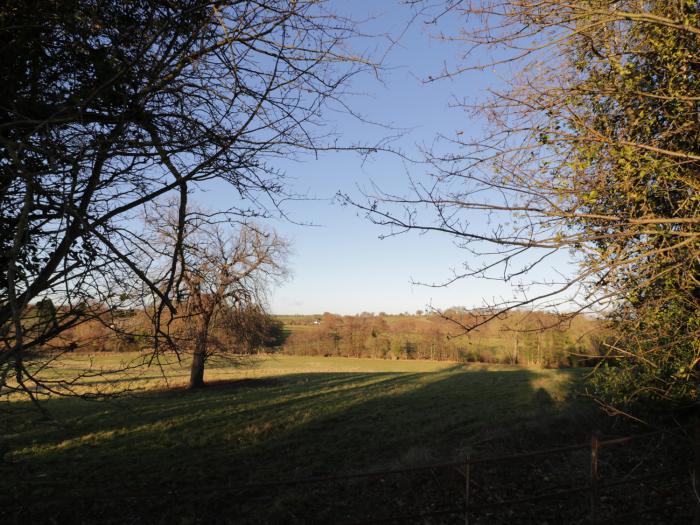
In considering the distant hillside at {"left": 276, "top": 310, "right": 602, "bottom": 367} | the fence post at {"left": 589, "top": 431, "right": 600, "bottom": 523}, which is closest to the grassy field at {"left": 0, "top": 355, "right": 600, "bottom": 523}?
the fence post at {"left": 589, "top": 431, "right": 600, "bottom": 523}

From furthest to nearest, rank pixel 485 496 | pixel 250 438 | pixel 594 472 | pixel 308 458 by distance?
1. pixel 250 438
2. pixel 308 458
3. pixel 485 496
4. pixel 594 472

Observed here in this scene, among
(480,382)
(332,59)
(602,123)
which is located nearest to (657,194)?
(602,123)

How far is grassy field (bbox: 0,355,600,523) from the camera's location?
26.8ft

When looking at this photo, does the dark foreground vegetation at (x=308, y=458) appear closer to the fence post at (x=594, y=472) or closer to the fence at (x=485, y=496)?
the fence at (x=485, y=496)

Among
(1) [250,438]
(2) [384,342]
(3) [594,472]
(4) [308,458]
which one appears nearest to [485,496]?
(3) [594,472]

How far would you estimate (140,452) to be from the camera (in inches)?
432

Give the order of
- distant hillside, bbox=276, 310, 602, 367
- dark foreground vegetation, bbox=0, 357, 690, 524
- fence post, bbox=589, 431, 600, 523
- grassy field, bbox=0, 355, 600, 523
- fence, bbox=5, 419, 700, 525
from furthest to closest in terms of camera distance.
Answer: distant hillside, bbox=276, 310, 602, 367, grassy field, bbox=0, 355, 600, 523, dark foreground vegetation, bbox=0, 357, 690, 524, fence, bbox=5, 419, 700, 525, fence post, bbox=589, 431, 600, 523

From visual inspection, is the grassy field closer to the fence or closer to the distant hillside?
the fence

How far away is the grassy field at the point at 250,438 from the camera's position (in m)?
8.18

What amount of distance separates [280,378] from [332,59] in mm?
26209

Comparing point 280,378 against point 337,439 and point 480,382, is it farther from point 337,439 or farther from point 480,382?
point 337,439

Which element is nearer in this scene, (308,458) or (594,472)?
(594,472)

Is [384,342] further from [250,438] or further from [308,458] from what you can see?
[308,458]

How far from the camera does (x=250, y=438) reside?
40.3 feet
